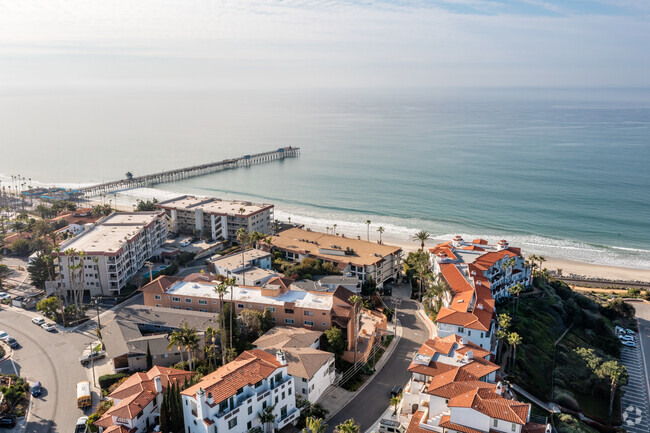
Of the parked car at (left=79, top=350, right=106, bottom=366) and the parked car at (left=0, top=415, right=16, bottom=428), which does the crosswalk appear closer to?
the parked car at (left=79, top=350, right=106, bottom=366)

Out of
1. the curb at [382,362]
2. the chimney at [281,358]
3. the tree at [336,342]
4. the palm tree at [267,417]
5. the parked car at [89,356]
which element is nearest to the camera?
the palm tree at [267,417]

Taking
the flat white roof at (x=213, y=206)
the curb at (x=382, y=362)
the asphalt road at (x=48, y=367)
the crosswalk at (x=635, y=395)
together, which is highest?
the flat white roof at (x=213, y=206)

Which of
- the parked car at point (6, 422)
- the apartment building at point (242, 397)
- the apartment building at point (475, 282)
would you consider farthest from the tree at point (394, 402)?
the parked car at point (6, 422)

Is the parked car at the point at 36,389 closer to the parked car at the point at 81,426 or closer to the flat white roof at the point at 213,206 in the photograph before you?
the parked car at the point at 81,426

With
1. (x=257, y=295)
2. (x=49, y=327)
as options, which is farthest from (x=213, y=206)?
(x=49, y=327)

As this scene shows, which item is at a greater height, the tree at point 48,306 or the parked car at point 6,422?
the tree at point 48,306

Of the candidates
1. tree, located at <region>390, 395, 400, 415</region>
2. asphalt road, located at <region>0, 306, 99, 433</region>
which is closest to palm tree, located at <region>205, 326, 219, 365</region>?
asphalt road, located at <region>0, 306, 99, 433</region>

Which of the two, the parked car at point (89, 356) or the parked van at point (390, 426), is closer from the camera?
the parked van at point (390, 426)
